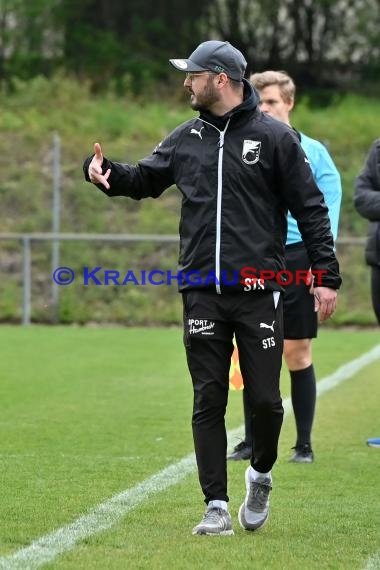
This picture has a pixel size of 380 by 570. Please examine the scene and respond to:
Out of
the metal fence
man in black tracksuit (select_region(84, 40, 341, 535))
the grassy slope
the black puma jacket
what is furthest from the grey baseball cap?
the grassy slope

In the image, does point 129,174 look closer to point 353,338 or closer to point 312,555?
point 312,555

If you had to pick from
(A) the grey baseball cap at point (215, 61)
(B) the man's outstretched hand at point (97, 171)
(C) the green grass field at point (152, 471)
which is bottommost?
(C) the green grass field at point (152, 471)

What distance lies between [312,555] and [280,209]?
1.51 meters

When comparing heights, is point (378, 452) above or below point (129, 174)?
below

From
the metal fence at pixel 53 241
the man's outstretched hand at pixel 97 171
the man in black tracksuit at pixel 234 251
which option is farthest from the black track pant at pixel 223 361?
the metal fence at pixel 53 241

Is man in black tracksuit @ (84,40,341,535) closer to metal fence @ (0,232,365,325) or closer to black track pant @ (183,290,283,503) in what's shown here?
black track pant @ (183,290,283,503)

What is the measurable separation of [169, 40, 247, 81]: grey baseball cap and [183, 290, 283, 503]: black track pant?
0.96m

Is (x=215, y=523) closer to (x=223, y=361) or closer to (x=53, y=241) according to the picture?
(x=223, y=361)

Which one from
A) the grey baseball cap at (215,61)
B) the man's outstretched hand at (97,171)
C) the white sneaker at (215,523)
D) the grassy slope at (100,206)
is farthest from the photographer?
the grassy slope at (100,206)

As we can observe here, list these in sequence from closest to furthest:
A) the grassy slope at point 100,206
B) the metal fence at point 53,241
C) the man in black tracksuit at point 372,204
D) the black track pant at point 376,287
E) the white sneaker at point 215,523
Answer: the white sneaker at point 215,523
the man in black tracksuit at point 372,204
the black track pant at point 376,287
the metal fence at point 53,241
the grassy slope at point 100,206

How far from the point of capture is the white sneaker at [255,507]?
5.44 meters

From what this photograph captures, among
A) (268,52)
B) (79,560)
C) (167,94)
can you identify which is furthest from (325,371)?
(268,52)

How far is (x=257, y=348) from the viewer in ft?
17.5

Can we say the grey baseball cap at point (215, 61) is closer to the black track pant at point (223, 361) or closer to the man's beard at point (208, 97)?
the man's beard at point (208, 97)
